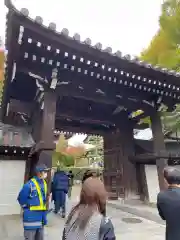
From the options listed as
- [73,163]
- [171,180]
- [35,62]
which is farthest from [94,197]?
[73,163]

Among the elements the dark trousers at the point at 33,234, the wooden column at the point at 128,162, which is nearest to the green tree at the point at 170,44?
the wooden column at the point at 128,162

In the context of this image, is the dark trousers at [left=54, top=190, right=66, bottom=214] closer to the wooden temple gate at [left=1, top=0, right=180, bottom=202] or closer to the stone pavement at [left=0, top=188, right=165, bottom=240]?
the stone pavement at [left=0, top=188, right=165, bottom=240]

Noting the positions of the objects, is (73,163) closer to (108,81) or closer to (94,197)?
(108,81)

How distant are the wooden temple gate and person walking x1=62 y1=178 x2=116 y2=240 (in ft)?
13.5

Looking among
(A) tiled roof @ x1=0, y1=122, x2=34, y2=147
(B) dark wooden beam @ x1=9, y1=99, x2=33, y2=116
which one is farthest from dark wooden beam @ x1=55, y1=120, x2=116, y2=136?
(B) dark wooden beam @ x1=9, y1=99, x2=33, y2=116

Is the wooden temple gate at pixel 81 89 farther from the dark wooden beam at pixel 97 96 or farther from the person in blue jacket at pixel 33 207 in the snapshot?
the person in blue jacket at pixel 33 207

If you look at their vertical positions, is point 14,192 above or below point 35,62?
below

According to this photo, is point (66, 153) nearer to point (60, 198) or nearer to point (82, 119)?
point (82, 119)

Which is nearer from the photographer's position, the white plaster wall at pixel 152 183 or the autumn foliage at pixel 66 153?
the white plaster wall at pixel 152 183

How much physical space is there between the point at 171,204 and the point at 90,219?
1.10 m

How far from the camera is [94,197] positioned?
1700 mm

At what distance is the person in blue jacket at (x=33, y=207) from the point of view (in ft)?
12.3

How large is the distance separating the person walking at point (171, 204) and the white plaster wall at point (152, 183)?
22.7 feet

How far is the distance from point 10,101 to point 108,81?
3.55 meters
